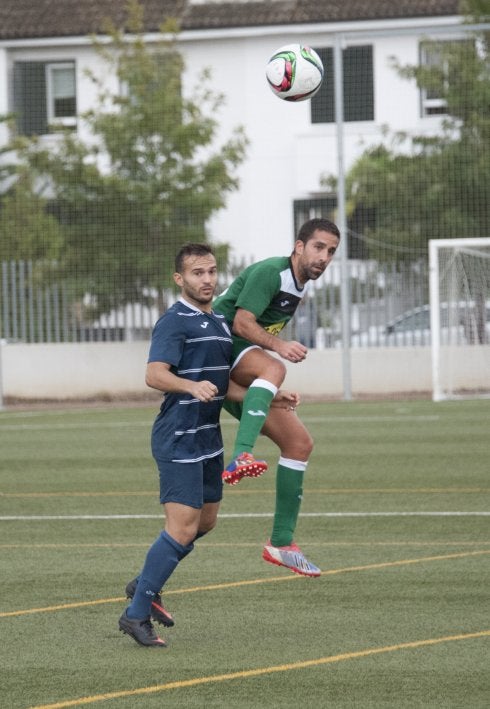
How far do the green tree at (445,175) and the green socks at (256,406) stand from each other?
17728mm

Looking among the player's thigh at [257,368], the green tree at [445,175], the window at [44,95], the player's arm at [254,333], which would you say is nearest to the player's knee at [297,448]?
the player's thigh at [257,368]

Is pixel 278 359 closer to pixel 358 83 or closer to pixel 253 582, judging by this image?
pixel 253 582

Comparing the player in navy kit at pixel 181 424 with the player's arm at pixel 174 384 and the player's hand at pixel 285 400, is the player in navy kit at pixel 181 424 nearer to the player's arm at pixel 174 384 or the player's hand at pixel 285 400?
the player's arm at pixel 174 384

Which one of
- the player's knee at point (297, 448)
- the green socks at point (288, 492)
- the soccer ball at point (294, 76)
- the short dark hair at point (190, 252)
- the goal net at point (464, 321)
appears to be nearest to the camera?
the short dark hair at point (190, 252)

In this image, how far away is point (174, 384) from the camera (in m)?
6.43

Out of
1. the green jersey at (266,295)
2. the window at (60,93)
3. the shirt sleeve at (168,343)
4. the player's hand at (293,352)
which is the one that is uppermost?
the window at (60,93)

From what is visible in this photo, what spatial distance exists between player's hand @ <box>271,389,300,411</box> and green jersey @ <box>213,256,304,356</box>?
0.42 meters

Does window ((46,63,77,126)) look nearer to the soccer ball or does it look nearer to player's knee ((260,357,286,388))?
the soccer ball

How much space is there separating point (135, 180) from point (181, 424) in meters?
20.6

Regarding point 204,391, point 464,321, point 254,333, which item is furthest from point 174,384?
point 464,321

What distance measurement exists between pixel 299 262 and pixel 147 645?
2.43 m

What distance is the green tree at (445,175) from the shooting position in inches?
992

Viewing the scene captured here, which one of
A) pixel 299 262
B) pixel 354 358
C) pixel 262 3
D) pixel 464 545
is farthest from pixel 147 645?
pixel 262 3

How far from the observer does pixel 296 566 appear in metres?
7.66
